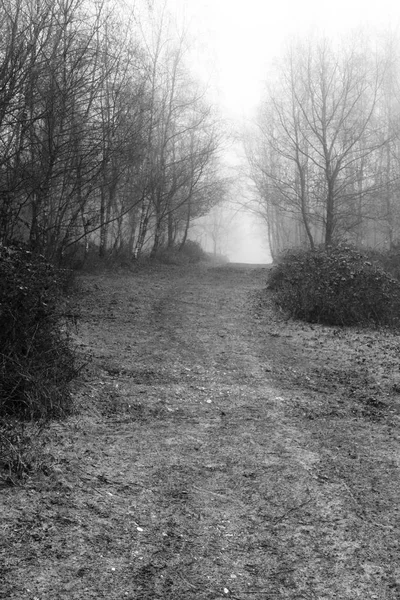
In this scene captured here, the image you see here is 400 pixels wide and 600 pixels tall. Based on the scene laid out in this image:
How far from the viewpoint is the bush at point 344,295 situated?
11969 millimetres

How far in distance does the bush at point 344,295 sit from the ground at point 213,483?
9.04 ft

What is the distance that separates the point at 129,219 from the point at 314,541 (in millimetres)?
22770

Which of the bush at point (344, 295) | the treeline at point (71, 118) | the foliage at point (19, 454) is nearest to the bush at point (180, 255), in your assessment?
the treeline at point (71, 118)

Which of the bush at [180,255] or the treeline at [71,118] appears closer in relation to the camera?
the treeline at [71,118]

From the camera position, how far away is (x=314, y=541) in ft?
12.4

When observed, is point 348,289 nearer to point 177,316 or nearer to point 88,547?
point 177,316

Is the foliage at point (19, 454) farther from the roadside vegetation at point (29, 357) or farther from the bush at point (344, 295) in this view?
the bush at point (344, 295)

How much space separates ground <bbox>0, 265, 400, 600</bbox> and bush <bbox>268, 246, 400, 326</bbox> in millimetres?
2755

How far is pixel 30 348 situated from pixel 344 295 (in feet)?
26.1

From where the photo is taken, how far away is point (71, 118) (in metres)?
10.9

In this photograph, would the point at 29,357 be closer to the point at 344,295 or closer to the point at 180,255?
the point at 344,295

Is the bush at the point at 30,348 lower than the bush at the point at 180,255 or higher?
lower

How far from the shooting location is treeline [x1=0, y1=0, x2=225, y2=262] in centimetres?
861

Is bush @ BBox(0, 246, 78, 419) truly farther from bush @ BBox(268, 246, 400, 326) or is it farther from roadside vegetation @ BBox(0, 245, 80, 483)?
bush @ BBox(268, 246, 400, 326)
